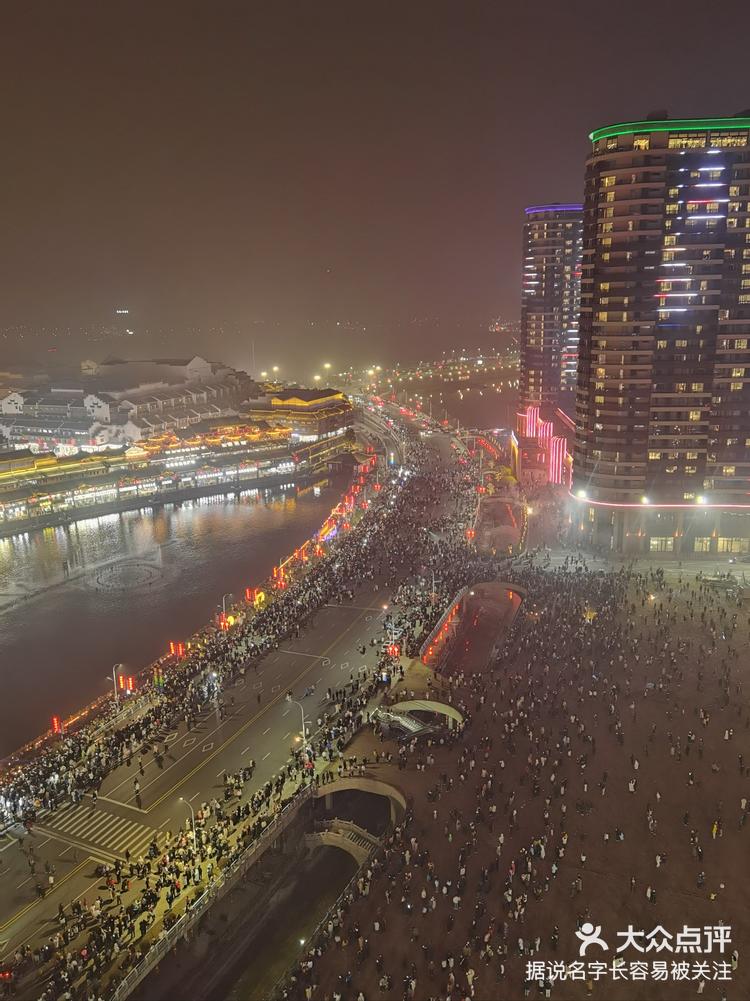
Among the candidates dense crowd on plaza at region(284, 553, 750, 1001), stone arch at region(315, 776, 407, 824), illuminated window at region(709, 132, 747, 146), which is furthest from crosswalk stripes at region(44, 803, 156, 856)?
illuminated window at region(709, 132, 747, 146)

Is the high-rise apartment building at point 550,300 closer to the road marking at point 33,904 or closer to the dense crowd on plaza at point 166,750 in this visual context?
the dense crowd on plaza at point 166,750

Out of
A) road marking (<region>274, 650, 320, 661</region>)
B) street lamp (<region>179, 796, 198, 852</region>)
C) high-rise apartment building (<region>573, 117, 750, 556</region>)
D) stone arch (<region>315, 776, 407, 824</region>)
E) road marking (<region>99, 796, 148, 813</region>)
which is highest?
high-rise apartment building (<region>573, 117, 750, 556</region>)

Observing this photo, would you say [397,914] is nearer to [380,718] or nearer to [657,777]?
[380,718]

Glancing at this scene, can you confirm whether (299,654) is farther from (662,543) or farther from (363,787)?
(662,543)

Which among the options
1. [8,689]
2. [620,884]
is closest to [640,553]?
[620,884]

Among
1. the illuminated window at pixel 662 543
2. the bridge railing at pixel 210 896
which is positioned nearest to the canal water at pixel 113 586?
the bridge railing at pixel 210 896

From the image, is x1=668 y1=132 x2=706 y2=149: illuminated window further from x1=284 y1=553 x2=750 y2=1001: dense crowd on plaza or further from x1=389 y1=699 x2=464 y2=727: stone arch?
x1=389 y1=699 x2=464 y2=727: stone arch
